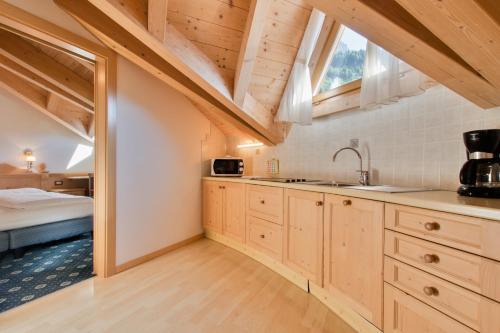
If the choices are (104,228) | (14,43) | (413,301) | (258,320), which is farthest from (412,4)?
(14,43)

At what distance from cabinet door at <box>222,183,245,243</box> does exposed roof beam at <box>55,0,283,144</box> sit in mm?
796

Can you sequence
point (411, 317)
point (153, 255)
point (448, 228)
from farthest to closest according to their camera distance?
point (153, 255) < point (411, 317) < point (448, 228)

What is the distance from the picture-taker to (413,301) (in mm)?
1156

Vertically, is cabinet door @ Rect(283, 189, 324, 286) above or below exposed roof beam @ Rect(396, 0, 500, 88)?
below

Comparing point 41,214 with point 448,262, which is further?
point 41,214

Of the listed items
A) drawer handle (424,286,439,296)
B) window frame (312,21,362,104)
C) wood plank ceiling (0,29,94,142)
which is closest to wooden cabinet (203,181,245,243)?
window frame (312,21,362,104)

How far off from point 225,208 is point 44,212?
217 cm

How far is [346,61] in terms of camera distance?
2.33m

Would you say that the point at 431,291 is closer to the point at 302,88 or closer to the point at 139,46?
the point at 302,88

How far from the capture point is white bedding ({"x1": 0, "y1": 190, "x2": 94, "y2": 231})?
100 inches

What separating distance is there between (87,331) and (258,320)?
42.7 inches

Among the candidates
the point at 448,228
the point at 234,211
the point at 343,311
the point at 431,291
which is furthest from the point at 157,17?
the point at 343,311

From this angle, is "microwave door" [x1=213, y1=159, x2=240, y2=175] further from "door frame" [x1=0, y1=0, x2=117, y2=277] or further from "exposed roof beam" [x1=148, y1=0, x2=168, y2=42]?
"exposed roof beam" [x1=148, y1=0, x2=168, y2=42]

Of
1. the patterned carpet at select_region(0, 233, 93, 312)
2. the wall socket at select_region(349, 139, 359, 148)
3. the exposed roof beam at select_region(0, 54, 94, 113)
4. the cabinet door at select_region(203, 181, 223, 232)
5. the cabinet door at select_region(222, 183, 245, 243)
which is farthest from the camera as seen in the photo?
the exposed roof beam at select_region(0, 54, 94, 113)
